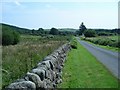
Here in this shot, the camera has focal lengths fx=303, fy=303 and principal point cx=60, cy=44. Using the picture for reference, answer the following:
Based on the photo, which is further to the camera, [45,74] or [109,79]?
[109,79]

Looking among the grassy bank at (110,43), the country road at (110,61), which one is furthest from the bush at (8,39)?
the country road at (110,61)

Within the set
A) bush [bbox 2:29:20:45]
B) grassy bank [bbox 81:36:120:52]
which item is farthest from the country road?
bush [bbox 2:29:20:45]

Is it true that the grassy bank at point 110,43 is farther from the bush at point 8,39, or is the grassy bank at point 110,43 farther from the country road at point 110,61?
the bush at point 8,39

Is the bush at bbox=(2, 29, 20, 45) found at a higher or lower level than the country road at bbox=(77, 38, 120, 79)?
higher

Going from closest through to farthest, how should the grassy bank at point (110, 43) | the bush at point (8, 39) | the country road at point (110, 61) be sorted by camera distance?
the country road at point (110, 61), the grassy bank at point (110, 43), the bush at point (8, 39)

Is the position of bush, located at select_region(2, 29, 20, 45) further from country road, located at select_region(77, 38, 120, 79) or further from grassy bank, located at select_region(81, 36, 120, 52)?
country road, located at select_region(77, 38, 120, 79)

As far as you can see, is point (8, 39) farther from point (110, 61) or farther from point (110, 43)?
point (110, 61)

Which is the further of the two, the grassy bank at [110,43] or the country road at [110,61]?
the grassy bank at [110,43]

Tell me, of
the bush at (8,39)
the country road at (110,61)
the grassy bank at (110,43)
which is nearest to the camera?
the country road at (110,61)

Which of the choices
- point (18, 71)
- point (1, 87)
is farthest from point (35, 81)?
point (18, 71)

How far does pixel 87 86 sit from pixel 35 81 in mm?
4702

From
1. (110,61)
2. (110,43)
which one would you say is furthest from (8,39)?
(110,61)

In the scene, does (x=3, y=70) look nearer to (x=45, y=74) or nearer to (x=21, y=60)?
(x=21, y=60)

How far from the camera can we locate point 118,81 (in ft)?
45.5
